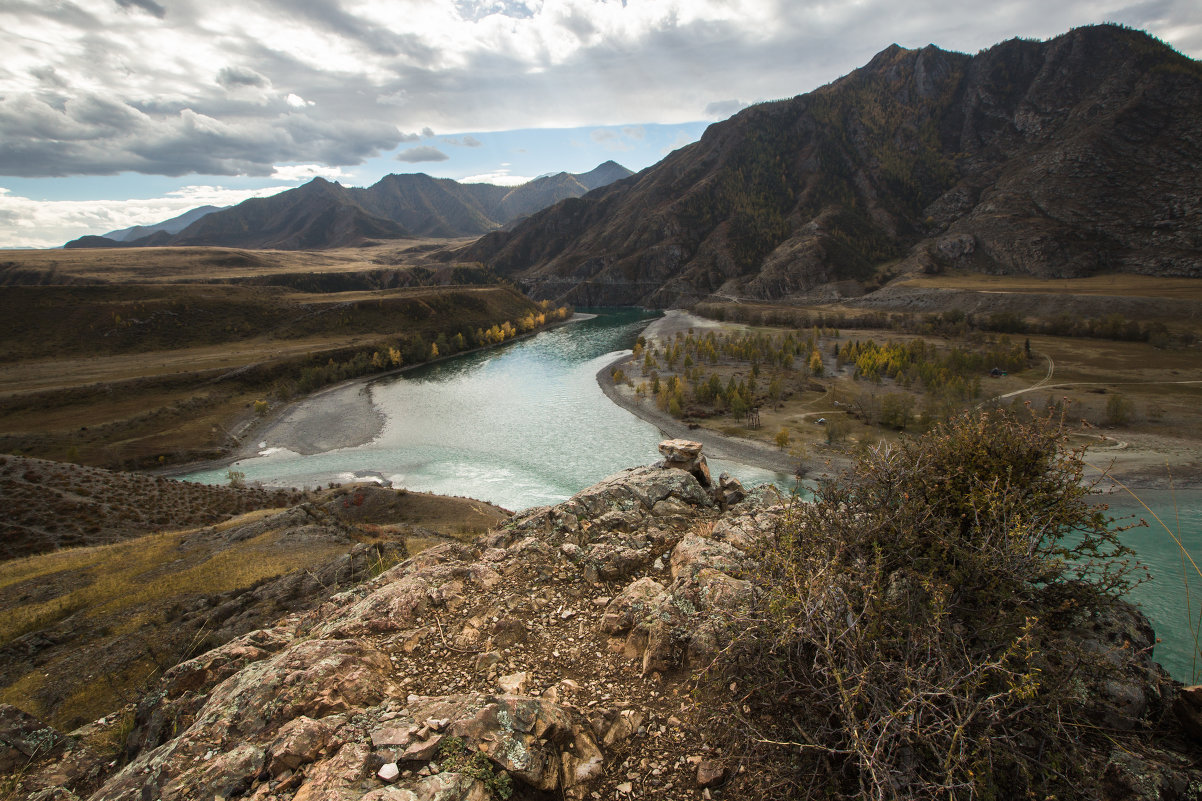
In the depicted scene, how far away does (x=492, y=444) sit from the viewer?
2293 inches

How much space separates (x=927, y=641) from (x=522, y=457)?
50.2 meters

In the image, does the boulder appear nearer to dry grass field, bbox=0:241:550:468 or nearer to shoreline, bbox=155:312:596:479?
shoreline, bbox=155:312:596:479

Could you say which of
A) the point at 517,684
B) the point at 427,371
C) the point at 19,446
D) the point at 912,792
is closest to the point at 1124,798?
the point at 912,792

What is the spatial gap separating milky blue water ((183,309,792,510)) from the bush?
122 ft

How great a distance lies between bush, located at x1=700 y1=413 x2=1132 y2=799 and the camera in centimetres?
453

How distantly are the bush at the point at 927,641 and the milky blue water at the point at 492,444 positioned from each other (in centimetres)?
3708

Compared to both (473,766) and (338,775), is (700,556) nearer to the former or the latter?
(473,766)

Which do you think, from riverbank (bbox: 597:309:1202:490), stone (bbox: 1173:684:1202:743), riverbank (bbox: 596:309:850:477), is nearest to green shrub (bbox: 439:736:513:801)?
stone (bbox: 1173:684:1202:743)

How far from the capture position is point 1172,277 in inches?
4555

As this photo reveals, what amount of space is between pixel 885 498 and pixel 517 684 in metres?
6.57

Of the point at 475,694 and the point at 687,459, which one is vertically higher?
the point at 475,694

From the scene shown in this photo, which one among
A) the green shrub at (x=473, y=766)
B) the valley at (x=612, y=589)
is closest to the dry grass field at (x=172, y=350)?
the valley at (x=612, y=589)

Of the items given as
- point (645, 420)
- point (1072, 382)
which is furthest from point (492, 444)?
point (1072, 382)

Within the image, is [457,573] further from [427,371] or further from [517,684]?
[427,371]
